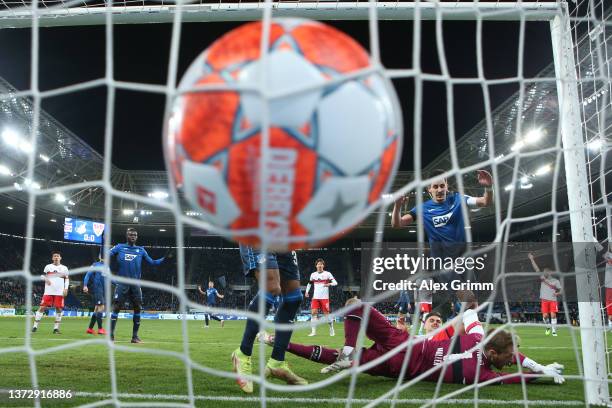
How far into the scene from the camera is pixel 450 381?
3.24 m

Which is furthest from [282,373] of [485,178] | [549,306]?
[549,306]

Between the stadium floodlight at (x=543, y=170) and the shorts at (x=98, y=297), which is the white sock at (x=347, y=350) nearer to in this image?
the shorts at (x=98, y=297)

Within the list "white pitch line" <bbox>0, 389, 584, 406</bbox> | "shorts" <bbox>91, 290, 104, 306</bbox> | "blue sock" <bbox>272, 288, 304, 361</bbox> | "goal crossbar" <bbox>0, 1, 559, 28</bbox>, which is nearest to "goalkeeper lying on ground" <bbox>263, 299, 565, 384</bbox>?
"blue sock" <bbox>272, 288, 304, 361</bbox>

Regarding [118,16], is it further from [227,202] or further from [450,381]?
[450,381]

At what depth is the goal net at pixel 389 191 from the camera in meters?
1.97

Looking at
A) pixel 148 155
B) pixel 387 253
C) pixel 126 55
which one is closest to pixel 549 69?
pixel 387 253

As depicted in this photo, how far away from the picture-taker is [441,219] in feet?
14.4

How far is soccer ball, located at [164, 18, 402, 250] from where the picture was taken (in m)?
1.20

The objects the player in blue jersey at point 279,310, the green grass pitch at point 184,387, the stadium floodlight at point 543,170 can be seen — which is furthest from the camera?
the stadium floodlight at point 543,170

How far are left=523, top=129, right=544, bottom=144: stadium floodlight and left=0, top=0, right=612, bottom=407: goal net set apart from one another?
0.07m

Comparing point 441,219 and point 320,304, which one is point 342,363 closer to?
point 441,219

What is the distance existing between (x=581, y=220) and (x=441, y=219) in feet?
5.33

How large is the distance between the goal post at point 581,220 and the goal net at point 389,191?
11 mm

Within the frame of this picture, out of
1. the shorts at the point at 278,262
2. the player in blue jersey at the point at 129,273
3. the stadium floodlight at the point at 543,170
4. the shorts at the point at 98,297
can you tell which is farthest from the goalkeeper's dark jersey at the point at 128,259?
the stadium floodlight at the point at 543,170
